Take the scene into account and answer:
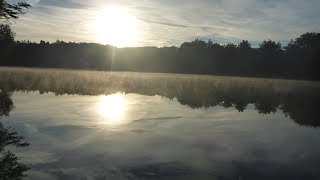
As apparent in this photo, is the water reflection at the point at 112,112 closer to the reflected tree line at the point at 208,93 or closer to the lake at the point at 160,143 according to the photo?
the lake at the point at 160,143

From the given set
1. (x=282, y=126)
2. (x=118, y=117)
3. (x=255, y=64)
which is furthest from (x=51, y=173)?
(x=255, y=64)

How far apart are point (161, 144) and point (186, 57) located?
478 ft

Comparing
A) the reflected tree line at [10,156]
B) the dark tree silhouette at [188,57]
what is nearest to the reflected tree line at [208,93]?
the reflected tree line at [10,156]

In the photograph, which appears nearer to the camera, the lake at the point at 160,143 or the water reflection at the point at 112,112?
the lake at the point at 160,143

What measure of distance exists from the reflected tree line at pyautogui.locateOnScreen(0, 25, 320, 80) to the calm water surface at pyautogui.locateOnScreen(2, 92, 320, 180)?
86.3m

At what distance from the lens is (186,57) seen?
15938 centimetres

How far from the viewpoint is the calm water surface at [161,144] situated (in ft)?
36.5

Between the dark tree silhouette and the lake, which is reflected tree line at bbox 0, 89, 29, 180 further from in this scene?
the dark tree silhouette

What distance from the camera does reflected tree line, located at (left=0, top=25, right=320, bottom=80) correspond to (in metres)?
126

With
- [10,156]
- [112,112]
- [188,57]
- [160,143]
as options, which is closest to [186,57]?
[188,57]

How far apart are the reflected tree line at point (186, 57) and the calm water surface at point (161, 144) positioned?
86.3 m

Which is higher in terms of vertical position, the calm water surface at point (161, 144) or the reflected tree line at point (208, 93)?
the reflected tree line at point (208, 93)

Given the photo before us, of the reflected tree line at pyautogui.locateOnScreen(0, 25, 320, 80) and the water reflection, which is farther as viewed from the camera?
the reflected tree line at pyautogui.locateOnScreen(0, 25, 320, 80)

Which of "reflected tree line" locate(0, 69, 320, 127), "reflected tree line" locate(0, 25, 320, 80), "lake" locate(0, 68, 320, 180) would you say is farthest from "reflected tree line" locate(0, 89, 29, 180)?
"reflected tree line" locate(0, 25, 320, 80)
